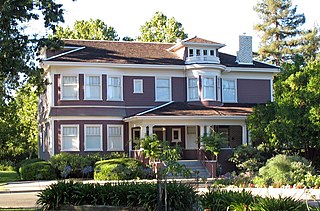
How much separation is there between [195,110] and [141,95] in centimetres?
388

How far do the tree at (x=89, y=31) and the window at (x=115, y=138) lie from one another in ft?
80.2

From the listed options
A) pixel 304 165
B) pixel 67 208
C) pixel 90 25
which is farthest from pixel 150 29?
pixel 67 208

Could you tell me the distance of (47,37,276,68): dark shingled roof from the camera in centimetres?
3581

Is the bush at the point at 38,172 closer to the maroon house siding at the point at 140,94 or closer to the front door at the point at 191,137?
the maroon house siding at the point at 140,94

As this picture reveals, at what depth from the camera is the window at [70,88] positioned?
3525 cm

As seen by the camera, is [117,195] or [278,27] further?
[278,27]

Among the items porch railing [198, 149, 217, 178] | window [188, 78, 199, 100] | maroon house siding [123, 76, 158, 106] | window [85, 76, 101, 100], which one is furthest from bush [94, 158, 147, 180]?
window [188, 78, 199, 100]

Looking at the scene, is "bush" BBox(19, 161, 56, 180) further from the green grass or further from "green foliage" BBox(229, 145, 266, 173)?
"green foliage" BBox(229, 145, 266, 173)

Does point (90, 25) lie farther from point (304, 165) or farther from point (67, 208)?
point (67, 208)

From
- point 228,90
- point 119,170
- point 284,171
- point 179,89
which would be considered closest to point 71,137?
point 119,170

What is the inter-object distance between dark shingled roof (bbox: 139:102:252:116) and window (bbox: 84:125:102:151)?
12.0 ft

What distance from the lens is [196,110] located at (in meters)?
35.8

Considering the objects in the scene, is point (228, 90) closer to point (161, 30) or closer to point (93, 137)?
point (93, 137)

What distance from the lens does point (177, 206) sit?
47.2 feet
